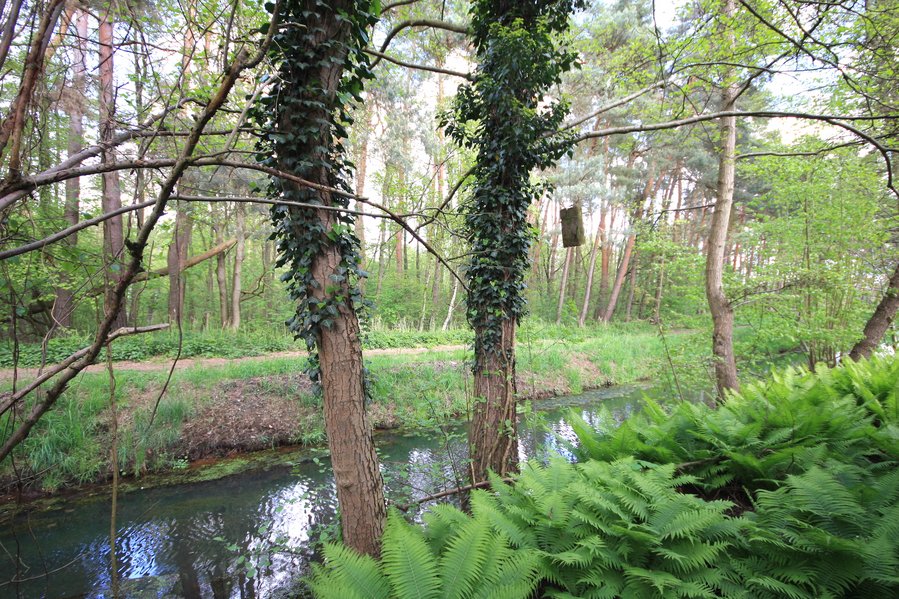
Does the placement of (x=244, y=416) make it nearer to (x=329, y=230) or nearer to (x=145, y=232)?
(x=329, y=230)

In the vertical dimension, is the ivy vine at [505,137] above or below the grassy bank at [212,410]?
above

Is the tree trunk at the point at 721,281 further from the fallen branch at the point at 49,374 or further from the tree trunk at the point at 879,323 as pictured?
the fallen branch at the point at 49,374

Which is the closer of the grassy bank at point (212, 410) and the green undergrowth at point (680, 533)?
the green undergrowth at point (680, 533)

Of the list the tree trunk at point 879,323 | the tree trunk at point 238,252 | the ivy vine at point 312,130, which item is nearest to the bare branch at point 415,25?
the ivy vine at point 312,130

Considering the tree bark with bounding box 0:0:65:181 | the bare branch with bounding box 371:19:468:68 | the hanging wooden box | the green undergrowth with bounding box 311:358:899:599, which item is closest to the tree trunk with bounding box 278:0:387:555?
the green undergrowth with bounding box 311:358:899:599

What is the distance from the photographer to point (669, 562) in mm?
1597

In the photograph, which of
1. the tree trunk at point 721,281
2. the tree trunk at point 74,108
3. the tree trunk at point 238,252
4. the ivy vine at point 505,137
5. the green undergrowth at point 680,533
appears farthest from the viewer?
the tree trunk at point 238,252

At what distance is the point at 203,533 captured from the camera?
4461 millimetres

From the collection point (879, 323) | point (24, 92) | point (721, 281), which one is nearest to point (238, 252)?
point (24, 92)

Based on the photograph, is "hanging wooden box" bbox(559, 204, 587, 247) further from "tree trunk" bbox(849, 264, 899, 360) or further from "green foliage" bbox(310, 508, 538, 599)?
"tree trunk" bbox(849, 264, 899, 360)

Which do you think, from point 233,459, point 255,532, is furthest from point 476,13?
point 233,459

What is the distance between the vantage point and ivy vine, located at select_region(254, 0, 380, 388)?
88.0 inches

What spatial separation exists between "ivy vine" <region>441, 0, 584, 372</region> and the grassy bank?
2.25 ft

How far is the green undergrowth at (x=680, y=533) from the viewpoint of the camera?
147cm
